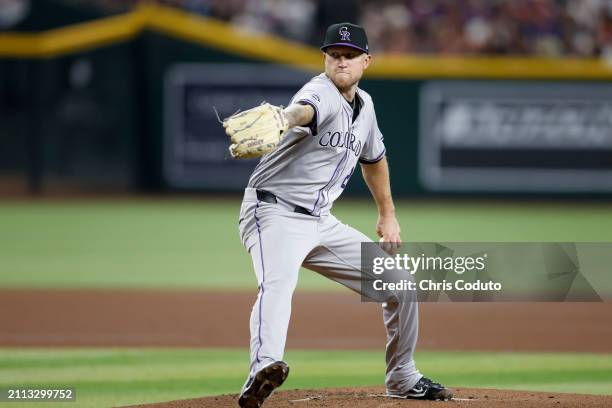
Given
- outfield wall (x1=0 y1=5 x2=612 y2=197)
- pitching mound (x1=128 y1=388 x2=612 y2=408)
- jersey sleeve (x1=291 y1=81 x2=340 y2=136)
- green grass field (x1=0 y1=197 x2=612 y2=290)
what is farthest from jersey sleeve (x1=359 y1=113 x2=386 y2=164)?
outfield wall (x1=0 y1=5 x2=612 y2=197)

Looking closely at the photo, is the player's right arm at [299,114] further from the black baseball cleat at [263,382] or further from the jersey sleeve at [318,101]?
the black baseball cleat at [263,382]

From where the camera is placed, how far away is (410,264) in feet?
21.5

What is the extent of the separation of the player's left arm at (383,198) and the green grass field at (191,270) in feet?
4.13

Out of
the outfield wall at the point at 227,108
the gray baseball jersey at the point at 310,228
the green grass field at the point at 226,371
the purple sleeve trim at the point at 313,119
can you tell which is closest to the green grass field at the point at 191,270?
the green grass field at the point at 226,371

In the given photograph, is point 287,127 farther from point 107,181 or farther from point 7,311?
point 107,181

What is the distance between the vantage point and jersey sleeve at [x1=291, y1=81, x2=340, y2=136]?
5.13m

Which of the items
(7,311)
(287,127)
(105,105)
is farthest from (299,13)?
(287,127)

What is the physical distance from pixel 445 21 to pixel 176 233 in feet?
25.7

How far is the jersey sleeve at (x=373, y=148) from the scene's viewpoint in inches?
230

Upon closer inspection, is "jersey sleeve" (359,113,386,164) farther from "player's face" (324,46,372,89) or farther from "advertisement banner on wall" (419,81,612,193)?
"advertisement banner on wall" (419,81,612,193)

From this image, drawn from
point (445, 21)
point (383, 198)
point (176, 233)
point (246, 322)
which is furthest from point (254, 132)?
point (445, 21)

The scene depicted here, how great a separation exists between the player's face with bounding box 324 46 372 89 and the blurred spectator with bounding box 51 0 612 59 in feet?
48.1

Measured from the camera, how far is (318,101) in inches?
203

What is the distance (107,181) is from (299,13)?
505 centimetres
